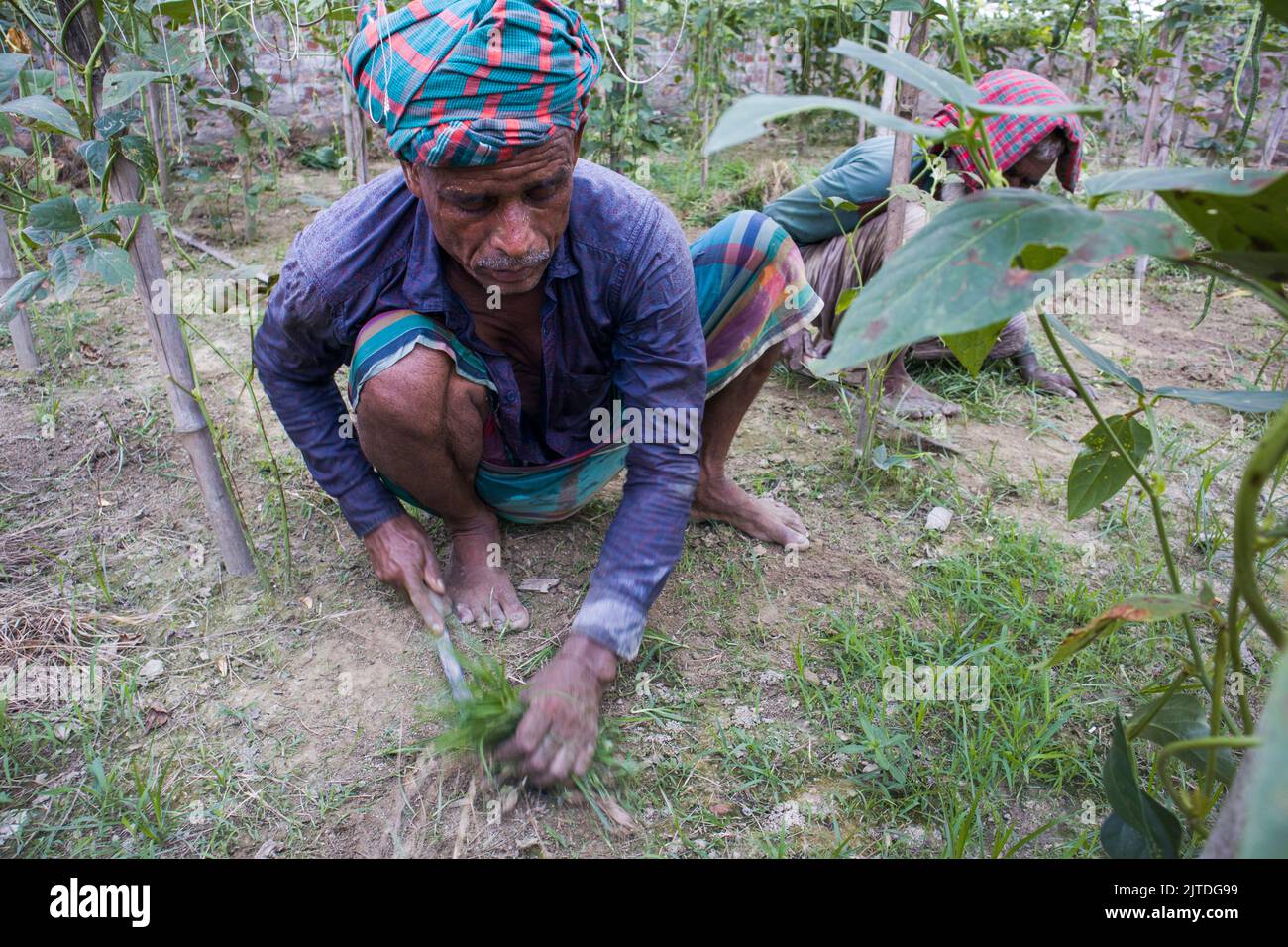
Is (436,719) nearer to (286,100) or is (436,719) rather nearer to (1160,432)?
(1160,432)

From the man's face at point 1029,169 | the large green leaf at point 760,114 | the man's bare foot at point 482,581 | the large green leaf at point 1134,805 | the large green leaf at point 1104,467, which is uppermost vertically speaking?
the large green leaf at point 760,114

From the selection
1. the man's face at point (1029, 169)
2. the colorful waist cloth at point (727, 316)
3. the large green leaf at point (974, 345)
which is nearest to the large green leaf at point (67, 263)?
the colorful waist cloth at point (727, 316)

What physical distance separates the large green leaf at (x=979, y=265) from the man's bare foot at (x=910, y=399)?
2063mm

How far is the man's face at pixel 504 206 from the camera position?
4.65ft

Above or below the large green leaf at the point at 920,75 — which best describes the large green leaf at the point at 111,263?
below

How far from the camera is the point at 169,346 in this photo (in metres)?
1.66

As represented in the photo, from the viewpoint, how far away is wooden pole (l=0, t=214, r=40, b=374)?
2.69m

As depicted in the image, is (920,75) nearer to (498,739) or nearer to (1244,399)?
(1244,399)

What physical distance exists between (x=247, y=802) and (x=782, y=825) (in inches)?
36.0

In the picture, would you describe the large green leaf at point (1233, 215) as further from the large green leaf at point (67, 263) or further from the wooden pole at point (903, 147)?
the large green leaf at point (67, 263)

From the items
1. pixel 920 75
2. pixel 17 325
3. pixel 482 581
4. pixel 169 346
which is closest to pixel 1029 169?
pixel 482 581

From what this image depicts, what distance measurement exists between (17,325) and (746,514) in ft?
7.70

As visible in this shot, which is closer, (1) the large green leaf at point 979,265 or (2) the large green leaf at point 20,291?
(1) the large green leaf at point 979,265

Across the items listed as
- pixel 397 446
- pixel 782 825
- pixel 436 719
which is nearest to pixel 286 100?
pixel 397 446
